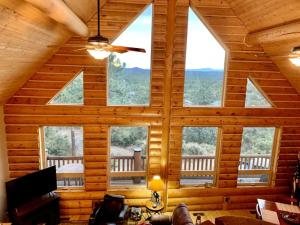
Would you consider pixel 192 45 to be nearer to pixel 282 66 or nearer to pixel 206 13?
pixel 206 13

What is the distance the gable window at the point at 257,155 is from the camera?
6707 mm

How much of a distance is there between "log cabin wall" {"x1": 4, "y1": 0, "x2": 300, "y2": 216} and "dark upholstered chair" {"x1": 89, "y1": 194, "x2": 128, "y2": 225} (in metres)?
0.53

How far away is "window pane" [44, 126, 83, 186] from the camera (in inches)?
243

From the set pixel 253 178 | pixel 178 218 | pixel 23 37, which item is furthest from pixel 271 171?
pixel 23 37

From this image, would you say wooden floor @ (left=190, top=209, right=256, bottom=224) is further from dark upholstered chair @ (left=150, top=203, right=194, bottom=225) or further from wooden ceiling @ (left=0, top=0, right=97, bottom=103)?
wooden ceiling @ (left=0, top=0, right=97, bottom=103)

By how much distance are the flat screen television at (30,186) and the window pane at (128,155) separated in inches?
56.6

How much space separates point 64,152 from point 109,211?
1.79m

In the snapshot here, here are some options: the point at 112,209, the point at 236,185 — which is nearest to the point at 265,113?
the point at 236,185

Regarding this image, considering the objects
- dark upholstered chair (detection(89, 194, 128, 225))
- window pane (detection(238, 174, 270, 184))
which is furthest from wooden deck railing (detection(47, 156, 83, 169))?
window pane (detection(238, 174, 270, 184))

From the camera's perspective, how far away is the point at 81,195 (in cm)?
626

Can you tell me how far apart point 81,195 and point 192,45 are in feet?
14.7

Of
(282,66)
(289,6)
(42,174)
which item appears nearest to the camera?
(289,6)

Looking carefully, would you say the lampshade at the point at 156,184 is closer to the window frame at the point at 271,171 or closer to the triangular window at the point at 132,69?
the triangular window at the point at 132,69

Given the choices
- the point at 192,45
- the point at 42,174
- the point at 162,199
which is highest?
the point at 192,45
